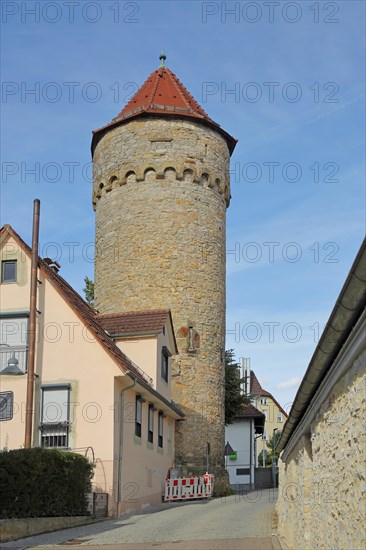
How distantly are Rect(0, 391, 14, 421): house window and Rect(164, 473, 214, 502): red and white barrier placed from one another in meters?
8.20

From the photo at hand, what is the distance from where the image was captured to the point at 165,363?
28.1m

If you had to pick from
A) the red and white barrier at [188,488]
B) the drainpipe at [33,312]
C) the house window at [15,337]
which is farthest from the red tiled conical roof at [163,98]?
the red and white barrier at [188,488]

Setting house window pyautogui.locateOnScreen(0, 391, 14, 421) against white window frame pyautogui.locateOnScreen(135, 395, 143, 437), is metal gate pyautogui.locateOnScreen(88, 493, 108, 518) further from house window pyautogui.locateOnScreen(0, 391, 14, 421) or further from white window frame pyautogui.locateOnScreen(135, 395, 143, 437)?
house window pyautogui.locateOnScreen(0, 391, 14, 421)

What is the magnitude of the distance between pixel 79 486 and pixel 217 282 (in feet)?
58.1

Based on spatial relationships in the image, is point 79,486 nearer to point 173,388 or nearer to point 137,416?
point 137,416

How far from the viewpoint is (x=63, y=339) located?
2122 cm

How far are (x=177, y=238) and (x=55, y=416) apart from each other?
46.3ft

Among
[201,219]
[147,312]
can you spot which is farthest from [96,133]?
[147,312]

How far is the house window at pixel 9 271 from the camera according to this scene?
2216 cm

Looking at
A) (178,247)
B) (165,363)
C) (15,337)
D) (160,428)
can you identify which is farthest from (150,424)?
(178,247)

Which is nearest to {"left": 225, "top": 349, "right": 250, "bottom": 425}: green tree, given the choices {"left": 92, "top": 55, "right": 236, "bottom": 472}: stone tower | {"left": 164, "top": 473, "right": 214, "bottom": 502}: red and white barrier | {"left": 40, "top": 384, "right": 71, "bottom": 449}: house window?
{"left": 92, "top": 55, "right": 236, "bottom": 472}: stone tower


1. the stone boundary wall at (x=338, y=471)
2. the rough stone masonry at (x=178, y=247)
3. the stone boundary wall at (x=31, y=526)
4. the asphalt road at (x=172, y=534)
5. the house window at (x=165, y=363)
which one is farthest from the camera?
the rough stone masonry at (x=178, y=247)

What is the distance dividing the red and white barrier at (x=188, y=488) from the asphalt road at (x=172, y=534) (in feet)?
20.9

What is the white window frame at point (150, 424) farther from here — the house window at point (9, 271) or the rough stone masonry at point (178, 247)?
the house window at point (9, 271)
